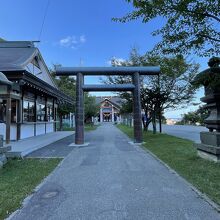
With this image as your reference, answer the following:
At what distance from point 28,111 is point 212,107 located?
11.9 m

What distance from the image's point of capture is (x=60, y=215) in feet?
14.1

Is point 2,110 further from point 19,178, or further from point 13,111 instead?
point 19,178

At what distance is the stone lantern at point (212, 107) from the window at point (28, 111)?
10749 millimetres

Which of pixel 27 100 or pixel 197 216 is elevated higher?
pixel 27 100

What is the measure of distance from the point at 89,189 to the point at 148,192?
1200 millimetres

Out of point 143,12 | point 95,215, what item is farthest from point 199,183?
point 143,12

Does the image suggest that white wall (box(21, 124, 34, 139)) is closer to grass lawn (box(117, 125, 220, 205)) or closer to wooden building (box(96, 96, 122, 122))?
grass lawn (box(117, 125, 220, 205))

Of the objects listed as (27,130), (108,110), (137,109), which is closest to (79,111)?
(137,109)

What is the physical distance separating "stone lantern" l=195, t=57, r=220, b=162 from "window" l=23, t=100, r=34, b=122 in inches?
423

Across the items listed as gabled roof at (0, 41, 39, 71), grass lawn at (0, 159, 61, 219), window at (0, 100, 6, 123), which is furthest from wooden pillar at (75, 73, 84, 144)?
grass lawn at (0, 159, 61, 219)

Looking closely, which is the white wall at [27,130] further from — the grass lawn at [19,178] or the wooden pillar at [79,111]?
the grass lawn at [19,178]

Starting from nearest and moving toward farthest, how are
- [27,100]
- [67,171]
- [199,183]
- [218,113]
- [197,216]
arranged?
[197,216] → [199,183] → [67,171] → [218,113] → [27,100]

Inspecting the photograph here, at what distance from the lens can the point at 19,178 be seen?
6863 millimetres

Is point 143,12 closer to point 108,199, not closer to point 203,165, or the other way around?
point 108,199
